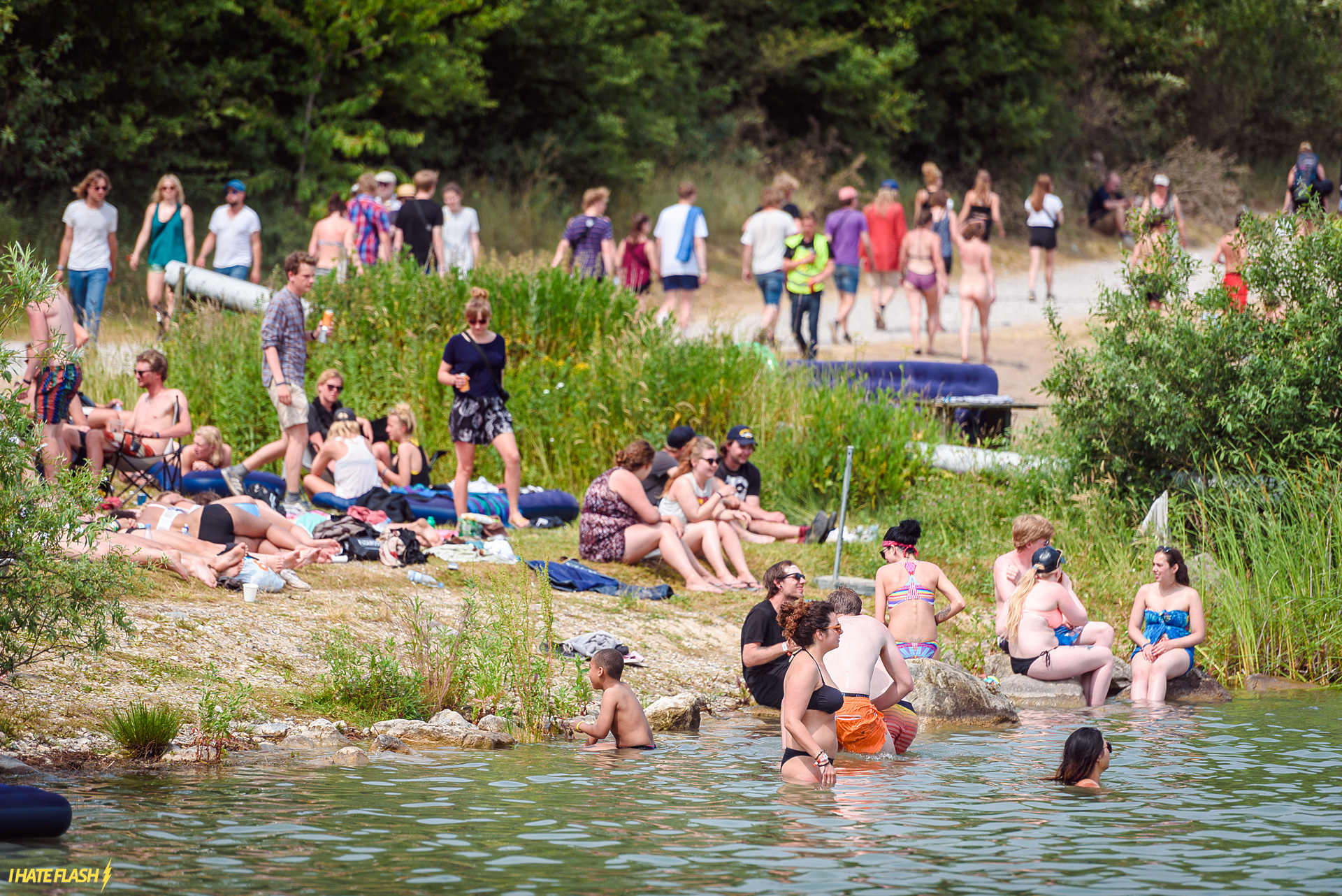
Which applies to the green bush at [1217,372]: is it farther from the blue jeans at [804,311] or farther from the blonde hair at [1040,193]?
the blonde hair at [1040,193]

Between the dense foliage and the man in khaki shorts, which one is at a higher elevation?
the dense foliage

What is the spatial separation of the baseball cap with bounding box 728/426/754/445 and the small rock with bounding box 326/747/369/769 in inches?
234

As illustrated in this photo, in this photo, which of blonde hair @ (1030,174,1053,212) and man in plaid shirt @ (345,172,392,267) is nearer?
man in plaid shirt @ (345,172,392,267)

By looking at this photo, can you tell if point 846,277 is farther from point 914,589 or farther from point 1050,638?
point 914,589

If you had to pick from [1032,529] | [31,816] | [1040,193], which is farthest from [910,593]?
[1040,193]

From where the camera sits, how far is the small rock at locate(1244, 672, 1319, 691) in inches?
457

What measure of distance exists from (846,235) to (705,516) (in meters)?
8.39

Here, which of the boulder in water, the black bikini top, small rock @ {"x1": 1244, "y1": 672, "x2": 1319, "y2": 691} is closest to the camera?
the black bikini top

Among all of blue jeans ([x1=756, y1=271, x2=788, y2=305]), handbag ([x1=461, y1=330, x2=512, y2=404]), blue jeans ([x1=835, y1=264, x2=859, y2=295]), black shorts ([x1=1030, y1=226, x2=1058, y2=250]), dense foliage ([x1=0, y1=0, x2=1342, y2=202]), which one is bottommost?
handbag ([x1=461, y1=330, x2=512, y2=404])

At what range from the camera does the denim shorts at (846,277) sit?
20297mm

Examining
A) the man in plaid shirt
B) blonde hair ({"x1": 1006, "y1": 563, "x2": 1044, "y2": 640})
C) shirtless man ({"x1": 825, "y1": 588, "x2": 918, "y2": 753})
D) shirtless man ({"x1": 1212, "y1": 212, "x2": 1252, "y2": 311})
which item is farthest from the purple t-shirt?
shirtless man ({"x1": 825, "y1": 588, "x2": 918, "y2": 753})

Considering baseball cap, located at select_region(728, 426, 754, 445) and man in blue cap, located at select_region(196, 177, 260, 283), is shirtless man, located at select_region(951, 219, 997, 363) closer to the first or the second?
baseball cap, located at select_region(728, 426, 754, 445)

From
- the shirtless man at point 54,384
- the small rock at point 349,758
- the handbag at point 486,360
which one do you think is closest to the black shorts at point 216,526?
the shirtless man at point 54,384

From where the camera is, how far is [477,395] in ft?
42.9
